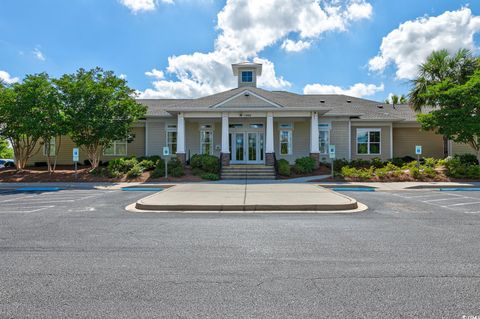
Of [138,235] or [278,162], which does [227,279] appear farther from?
[278,162]

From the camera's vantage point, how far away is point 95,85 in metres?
18.2

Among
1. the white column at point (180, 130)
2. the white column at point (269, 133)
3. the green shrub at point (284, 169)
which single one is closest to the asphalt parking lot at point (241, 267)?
the green shrub at point (284, 169)

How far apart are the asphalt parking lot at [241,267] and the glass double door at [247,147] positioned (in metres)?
15.0

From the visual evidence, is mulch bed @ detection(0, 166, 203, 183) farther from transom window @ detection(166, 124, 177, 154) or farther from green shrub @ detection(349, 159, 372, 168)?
green shrub @ detection(349, 159, 372, 168)

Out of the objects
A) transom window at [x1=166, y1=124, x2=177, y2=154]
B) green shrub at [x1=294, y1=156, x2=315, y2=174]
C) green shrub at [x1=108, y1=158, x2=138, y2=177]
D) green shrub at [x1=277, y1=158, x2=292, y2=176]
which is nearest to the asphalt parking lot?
green shrub at [x1=277, y1=158, x2=292, y2=176]

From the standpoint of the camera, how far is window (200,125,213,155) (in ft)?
76.8

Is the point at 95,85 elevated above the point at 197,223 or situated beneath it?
→ elevated above

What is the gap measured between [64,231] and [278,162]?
14.7 meters

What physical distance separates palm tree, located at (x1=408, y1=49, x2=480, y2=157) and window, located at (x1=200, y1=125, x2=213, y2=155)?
50.6 ft

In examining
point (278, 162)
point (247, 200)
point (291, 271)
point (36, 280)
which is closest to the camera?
point (36, 280)

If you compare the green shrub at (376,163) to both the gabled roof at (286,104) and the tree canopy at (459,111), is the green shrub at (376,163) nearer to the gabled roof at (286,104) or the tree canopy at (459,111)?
the gabled roof at (286,104)

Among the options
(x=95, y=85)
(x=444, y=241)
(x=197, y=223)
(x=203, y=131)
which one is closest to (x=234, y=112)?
(x=203, y=131)

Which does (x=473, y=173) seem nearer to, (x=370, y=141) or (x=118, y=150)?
(x=370, y=141)

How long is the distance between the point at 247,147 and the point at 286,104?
4.62m
